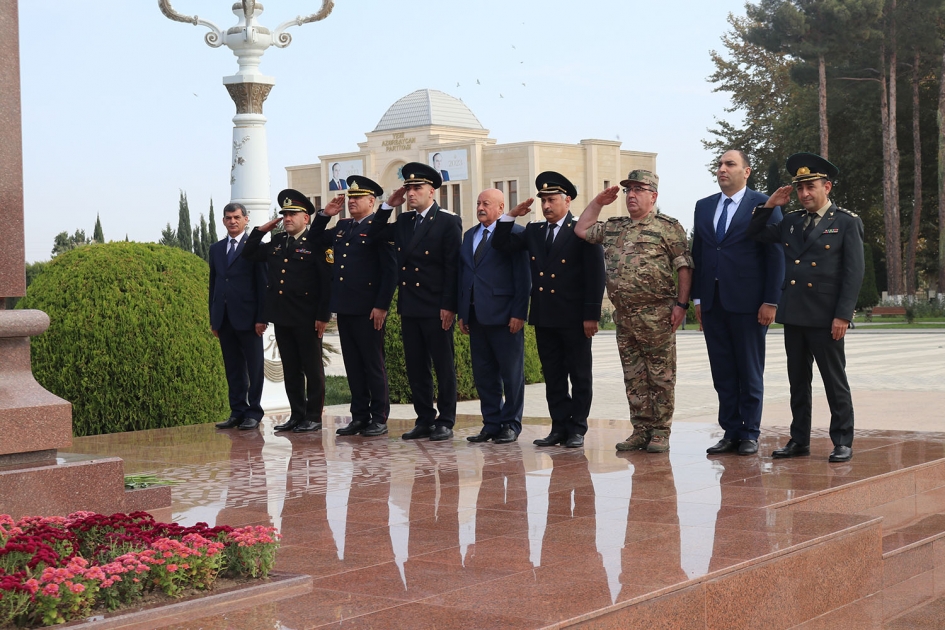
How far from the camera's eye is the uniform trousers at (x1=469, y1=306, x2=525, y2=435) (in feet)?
27.7

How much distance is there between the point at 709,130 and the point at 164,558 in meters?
54.6

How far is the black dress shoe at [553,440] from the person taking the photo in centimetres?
813

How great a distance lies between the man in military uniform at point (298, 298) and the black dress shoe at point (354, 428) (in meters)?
0.38

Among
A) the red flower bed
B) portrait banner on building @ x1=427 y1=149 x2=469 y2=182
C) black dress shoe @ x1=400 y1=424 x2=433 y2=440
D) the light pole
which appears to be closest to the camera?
the red flower bed

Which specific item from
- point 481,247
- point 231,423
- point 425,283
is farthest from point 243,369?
point 481,247

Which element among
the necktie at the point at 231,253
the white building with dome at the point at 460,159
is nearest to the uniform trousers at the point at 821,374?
the necktie at the point at 231,253

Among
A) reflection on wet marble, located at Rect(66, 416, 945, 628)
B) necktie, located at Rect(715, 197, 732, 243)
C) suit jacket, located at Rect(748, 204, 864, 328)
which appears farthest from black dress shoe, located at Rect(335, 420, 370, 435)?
suit jacket, located at Rect(748, 204, 864, 328)

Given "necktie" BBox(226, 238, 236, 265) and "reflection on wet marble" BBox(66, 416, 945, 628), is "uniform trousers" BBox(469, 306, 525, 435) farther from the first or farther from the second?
"necktie" BBox(226, 238, 236, 265)

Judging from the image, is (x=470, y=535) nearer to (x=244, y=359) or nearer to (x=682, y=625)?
(x=682, y=625)

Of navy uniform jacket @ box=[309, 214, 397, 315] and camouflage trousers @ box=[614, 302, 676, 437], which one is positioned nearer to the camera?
camouflage trousers @ box=[614, 302, 676, 437]

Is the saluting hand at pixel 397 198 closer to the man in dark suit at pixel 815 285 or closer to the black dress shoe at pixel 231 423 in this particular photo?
the black dress shoe at pixel 231 423

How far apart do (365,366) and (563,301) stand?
77.9 inches

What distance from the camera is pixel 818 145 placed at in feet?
154

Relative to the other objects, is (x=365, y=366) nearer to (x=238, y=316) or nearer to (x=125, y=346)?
(x=238, y=316)
